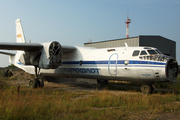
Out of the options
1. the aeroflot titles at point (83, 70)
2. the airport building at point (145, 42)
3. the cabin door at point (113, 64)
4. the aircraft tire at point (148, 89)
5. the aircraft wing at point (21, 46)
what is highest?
the airport building at point (145, 42)

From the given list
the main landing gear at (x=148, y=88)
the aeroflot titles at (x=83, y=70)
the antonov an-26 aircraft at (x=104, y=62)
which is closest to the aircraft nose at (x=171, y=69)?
the antonov an-26 aircraft at (x=104, y=62)

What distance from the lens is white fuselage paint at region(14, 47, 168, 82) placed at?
9.37 metres

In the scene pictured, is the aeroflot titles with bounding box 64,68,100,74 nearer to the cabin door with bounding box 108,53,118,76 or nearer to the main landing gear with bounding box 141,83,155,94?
the cabin door with bounding box 108,53,118,76

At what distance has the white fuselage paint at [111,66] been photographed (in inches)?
369

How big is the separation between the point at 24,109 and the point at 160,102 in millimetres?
6179

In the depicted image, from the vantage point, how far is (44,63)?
1180 centimetres

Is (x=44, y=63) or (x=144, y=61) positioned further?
(x=44, y=63)

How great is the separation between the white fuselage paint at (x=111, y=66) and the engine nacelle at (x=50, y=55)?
6.26ft

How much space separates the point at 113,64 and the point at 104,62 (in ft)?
2.61

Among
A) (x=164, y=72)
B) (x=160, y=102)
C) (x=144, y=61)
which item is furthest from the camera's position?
(x=144, y=61)

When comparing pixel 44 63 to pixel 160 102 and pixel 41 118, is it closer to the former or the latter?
pixel 41 118

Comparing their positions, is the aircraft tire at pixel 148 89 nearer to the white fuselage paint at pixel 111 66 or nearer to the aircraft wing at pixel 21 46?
the white fuselage paint at pixel 111 66

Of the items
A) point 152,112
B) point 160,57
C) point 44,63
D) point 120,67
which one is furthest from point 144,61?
point 44,63

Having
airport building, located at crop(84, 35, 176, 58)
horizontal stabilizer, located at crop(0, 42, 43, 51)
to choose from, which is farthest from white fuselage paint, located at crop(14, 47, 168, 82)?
airport building, located at crop(84, 35, 176, 58)
